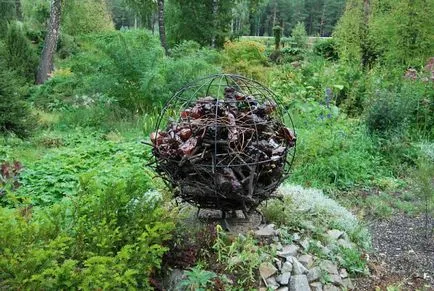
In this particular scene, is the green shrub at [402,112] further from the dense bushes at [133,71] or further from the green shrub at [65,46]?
the green shrub at [65,46]

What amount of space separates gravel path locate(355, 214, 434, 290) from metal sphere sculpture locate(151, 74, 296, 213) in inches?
41.6

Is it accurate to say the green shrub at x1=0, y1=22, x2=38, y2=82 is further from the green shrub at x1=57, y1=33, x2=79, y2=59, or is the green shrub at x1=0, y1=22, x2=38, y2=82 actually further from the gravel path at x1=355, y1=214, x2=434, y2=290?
the gravel path at x1=355, y1=214, x2=434, y2=290

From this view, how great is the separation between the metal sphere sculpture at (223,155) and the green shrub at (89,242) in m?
0.26

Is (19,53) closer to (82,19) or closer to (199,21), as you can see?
(82,19)

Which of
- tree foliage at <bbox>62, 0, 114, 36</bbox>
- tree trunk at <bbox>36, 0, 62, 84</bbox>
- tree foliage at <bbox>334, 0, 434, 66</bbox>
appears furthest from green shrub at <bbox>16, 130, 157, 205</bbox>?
tree foliage at <bbox>62, 0, 114, 36</bbox>

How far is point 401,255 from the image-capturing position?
360 centimetres

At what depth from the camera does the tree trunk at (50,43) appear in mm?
11914

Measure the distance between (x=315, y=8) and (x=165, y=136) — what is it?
1778 inches

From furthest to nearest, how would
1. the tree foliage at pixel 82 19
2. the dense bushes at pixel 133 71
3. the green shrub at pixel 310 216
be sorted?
the tree foliage at pixel 82 19 < the dense bushes at pixel 133 71 < the green shrub at pixel 310 216

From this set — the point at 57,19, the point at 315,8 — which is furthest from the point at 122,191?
the point at 315,8

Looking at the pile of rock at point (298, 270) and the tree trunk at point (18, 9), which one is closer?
the pile of rock at point (298, 270)

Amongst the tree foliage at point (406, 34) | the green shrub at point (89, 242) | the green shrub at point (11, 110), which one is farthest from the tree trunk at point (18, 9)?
the green shrub at point (89, 242)

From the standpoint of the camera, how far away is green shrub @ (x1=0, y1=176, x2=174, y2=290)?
2.04m

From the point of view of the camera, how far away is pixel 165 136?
297 centimetres
